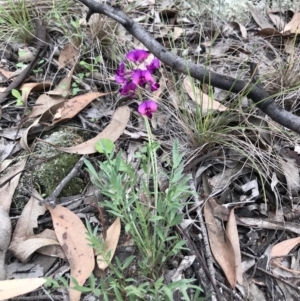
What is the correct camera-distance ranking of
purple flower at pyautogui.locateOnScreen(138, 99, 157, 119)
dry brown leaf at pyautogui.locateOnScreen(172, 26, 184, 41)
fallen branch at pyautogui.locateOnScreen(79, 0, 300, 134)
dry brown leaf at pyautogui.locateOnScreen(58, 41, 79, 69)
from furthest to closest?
dry brown leaf at pyautogui.locateOnScreen(172, 26, 184, 41) < dry brown leaf at pyautogui.locateOnScreen(58, 41, 79, 69) < fallen branch at pyautogui.locateOnScreen(79, 0, 300, 134) < purple flower at pyautogui.locateOnScreen(138, 99, 157, 119)

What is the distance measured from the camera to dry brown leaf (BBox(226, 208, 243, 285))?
52.9 inches

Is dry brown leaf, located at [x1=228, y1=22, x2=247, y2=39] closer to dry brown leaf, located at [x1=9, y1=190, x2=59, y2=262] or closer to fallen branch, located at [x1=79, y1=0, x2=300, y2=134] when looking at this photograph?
fallen branch, located at [x1=79, y1=0, x2=300, y2=134]

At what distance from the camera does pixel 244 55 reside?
2.04 meters

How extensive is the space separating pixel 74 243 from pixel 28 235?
0.16 metres

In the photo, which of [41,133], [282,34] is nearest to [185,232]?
[41,133]

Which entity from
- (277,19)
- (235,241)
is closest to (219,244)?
(235,241)

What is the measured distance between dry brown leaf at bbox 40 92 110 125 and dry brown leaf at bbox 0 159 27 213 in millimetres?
221

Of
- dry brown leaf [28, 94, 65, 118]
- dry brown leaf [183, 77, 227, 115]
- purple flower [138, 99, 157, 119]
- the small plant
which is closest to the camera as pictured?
the small plant

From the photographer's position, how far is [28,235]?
4.68 feet

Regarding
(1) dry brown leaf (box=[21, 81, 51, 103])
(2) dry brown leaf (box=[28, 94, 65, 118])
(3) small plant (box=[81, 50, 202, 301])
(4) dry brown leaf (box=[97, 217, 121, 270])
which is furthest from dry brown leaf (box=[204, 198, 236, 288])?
(1) dry brown leaf (box=[21, 81, 51, 103])

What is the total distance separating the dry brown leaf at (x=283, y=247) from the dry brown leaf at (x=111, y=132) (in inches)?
27.2

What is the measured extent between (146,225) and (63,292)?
1.02 ft

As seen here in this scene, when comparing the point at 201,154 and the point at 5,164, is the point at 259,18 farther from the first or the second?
the point at 5,164

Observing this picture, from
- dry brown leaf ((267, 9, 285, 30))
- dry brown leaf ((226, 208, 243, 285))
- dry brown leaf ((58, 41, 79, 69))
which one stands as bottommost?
dry brown leaf ((226, 208, 243, 285))
